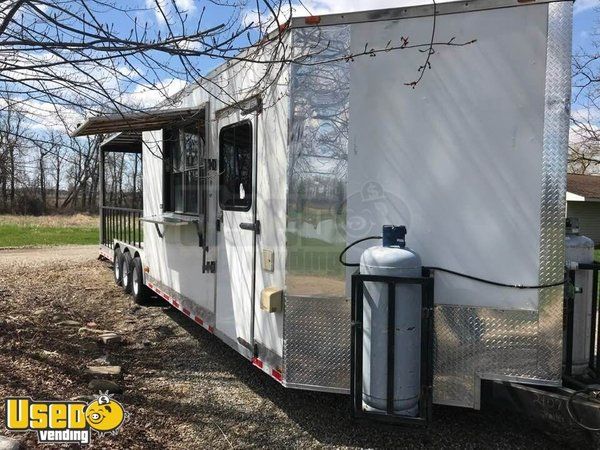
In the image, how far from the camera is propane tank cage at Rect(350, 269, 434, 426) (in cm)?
319

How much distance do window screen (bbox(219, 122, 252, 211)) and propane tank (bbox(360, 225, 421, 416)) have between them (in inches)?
53.5

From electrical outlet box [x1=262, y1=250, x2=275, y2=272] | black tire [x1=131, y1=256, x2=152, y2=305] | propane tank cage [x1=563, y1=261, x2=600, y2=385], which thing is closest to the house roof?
black tire [x1=131, y1=256, x2=152, y2=305]

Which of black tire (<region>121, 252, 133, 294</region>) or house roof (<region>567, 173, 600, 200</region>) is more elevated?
house roof (<region>567, 173, 600, 200</region>)

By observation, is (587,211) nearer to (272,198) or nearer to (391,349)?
(272,198)

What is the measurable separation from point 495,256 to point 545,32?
135cm

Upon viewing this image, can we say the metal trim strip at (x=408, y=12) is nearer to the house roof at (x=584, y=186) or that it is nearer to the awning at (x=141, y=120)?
the awning at (x=141, y=120)

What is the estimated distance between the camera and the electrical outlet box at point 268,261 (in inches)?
151

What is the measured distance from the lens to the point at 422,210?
340 centimetres

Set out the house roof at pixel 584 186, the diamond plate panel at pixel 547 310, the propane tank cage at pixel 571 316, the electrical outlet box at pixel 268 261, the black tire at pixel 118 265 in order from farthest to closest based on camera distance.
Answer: the house roof at pixel 584 186 < the black tire at pixel 118 265 < the electrical outlet box at pixel 268 261 < the propane tank cage at pixel 571 316 < the diamond plate panel at pixel 547 310

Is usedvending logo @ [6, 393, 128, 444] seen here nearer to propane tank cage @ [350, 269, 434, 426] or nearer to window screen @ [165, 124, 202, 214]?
propane tank cage @ [350, 269, 434, 426]

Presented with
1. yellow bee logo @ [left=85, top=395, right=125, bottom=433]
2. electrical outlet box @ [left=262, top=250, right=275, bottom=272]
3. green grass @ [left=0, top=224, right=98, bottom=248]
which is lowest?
green grass @ [left=0, top=224, right=98, bottom=248]

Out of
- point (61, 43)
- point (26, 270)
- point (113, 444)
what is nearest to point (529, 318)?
point (113, 444)

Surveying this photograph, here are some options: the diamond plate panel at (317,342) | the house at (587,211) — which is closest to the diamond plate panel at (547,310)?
the diamond plate panel at (317,342)

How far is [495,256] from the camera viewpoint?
3.25 meters
